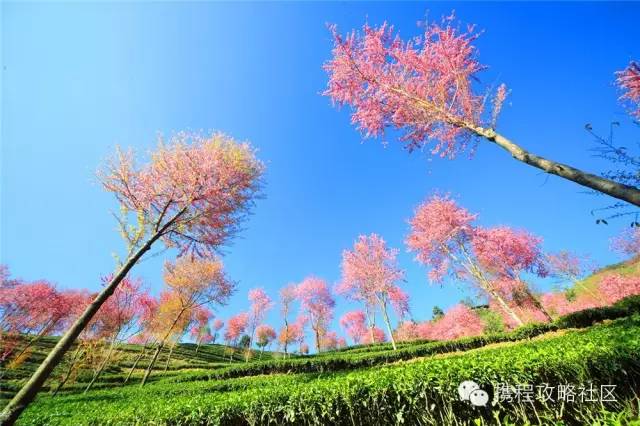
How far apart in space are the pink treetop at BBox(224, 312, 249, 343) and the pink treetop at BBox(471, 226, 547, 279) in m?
47.1

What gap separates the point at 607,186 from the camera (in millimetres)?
4207

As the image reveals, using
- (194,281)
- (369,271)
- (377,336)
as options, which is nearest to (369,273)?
(369,271)

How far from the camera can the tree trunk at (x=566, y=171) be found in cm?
399

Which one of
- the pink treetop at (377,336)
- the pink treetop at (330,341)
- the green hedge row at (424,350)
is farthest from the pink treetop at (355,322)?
the green hedge row at (424,350)

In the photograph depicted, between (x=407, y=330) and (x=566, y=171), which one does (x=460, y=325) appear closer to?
(x=407, y=330)

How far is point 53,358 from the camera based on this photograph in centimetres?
539

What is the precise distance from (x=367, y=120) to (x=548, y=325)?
15486 millimetres

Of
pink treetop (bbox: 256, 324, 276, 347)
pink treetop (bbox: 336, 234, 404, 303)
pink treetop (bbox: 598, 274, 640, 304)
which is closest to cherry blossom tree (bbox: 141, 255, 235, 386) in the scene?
pink treetop (bbox: 336, 234, 404, 303)

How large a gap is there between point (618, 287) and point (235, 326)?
55653mm

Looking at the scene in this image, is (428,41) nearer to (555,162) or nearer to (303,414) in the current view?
(555,162)

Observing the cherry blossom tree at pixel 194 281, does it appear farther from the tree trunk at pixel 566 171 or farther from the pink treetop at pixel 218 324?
the pink treetop at pixel 218 324

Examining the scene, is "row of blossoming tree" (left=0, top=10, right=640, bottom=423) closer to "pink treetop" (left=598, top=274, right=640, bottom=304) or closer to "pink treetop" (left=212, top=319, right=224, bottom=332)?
"pink treetop" (left=598, top=274, right=640, bottom=304)

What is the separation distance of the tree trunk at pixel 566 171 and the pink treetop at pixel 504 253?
14055mm

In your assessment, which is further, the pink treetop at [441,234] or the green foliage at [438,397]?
the pink treetop at [441,234]
